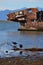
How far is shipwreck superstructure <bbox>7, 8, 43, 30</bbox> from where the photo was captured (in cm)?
5007

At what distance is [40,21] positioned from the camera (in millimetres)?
51719

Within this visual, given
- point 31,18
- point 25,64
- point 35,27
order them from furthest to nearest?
point 31,18, point 35,27, point 25,64

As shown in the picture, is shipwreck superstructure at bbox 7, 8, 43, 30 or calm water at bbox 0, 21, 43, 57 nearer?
calm water at bbox 0, 21, 43, 57

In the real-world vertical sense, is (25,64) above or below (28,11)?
above

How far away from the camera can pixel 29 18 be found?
5400 cm

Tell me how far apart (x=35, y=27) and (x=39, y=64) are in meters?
40.9

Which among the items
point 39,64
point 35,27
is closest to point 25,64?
point 39,64

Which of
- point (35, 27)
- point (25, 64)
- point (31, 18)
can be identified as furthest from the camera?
point (31, 18)

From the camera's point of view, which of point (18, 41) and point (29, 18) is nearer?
point (18, 41)

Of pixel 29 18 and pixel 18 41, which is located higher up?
pixel 18 41

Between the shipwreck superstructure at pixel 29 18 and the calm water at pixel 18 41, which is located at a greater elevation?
the calm water at pixel 18 41

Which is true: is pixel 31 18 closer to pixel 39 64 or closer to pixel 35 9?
pixel 35 9

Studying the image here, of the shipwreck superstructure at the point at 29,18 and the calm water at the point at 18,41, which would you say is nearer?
the calm water at the point at 18,41

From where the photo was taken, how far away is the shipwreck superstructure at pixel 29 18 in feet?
164
